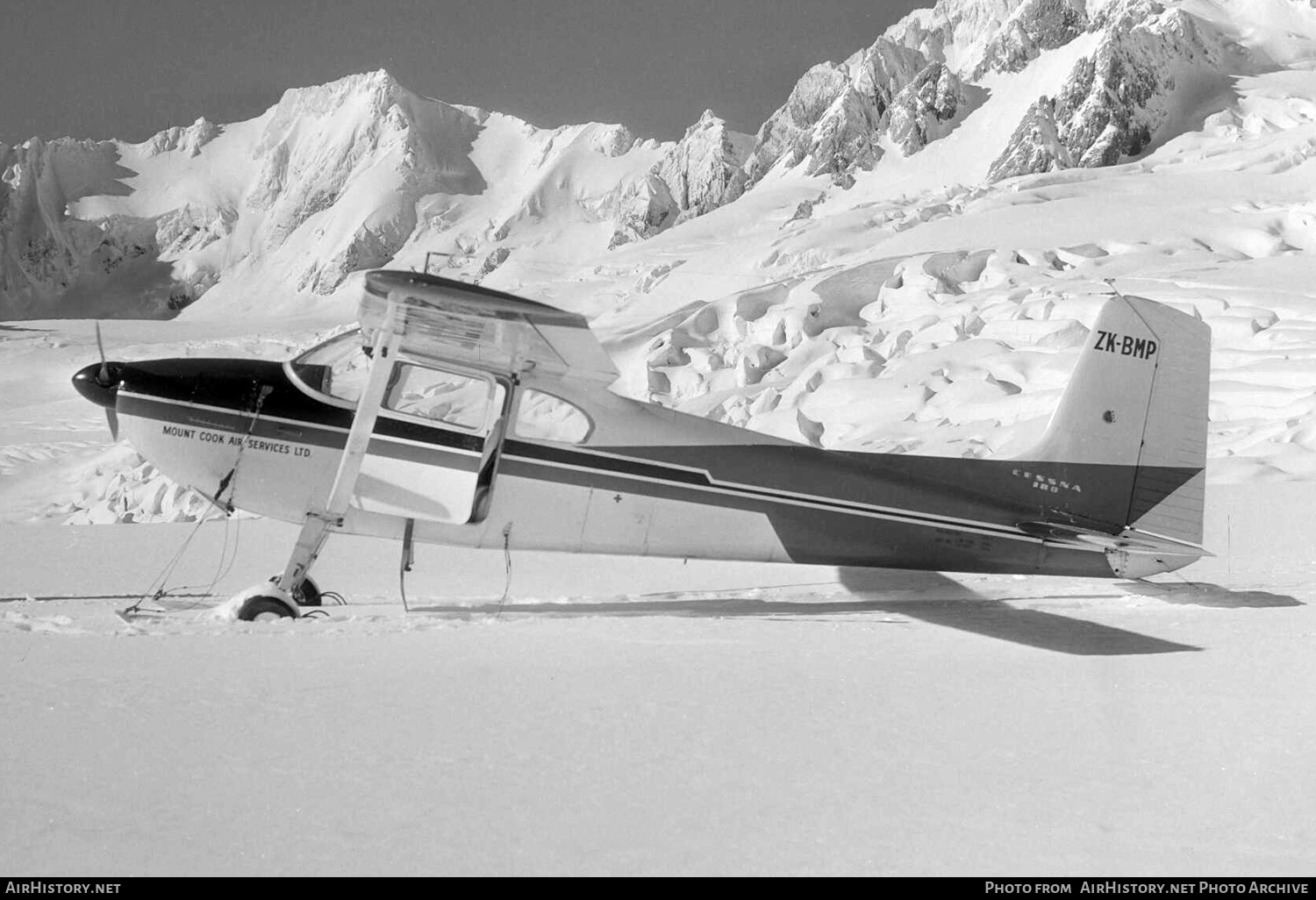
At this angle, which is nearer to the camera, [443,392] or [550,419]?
[443,392]

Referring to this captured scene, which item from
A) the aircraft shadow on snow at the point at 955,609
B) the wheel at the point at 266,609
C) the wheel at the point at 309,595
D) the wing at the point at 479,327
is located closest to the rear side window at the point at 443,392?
the wing at the point at 479,327

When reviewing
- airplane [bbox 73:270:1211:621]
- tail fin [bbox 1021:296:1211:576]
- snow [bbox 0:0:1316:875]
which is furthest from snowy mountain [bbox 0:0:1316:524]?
airplane [bbox 73:270:1211:621]

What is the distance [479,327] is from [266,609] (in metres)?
1.83

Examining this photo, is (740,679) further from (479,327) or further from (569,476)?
(569,476)

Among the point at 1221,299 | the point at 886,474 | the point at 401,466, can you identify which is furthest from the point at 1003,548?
the point at 1221,299

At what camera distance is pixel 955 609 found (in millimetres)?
6203

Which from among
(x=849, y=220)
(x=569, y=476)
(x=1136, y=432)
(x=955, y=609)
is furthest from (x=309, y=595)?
(x=849, y=220)

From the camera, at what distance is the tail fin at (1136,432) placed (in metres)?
6.85

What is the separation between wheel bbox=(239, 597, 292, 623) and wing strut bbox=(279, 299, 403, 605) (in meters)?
0.23

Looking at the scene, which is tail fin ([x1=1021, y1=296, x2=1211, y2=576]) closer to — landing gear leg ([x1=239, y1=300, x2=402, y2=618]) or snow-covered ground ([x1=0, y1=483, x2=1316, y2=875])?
snow-covered ground ([x1=0, y1=483, x2=1316, y2=875])

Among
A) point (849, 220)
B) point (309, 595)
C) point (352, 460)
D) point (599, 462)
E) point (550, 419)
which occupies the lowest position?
point (309, 595)

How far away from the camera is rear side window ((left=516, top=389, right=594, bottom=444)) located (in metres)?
6.44

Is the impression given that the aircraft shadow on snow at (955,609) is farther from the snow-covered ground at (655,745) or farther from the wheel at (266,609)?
the wheel at (266,609)
